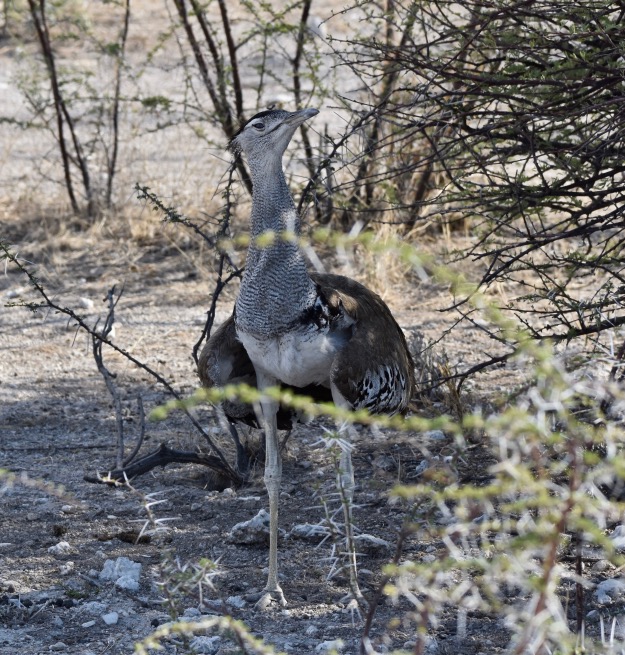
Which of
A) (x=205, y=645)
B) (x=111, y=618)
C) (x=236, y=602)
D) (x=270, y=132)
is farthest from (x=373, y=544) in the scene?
(x=270, y=132)

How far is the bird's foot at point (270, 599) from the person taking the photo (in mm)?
3810

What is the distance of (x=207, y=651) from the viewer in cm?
350

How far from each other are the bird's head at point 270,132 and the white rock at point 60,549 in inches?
60.6

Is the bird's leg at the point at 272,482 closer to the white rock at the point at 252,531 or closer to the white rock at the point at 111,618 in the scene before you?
the white rock at the point at 252,531

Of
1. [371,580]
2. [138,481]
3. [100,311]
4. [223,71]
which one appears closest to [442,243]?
[223,71]

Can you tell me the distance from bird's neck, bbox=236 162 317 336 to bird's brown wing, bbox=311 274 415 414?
8.0 inches

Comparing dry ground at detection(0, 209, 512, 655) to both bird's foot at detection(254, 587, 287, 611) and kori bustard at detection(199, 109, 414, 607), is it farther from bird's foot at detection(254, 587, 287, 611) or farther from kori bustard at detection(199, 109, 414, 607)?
kori bustard at detection(199, 109, 414, 607)

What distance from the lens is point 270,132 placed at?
3.92m

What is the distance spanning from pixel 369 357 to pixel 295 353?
10.3 inches

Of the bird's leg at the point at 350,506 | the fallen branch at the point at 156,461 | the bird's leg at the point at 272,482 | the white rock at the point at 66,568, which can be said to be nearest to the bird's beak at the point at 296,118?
the bird's leg at the point at 272,482

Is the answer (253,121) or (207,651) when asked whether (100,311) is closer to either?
(253,121)

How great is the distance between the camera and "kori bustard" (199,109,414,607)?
149 inches

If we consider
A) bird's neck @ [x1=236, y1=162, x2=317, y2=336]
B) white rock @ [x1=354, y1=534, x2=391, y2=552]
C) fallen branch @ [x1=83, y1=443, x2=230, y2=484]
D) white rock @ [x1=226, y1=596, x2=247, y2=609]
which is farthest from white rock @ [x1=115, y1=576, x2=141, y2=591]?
bird's neck @ [x1=236, y1=162, x2=317, y2=336]

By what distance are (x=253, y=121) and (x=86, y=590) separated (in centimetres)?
169
